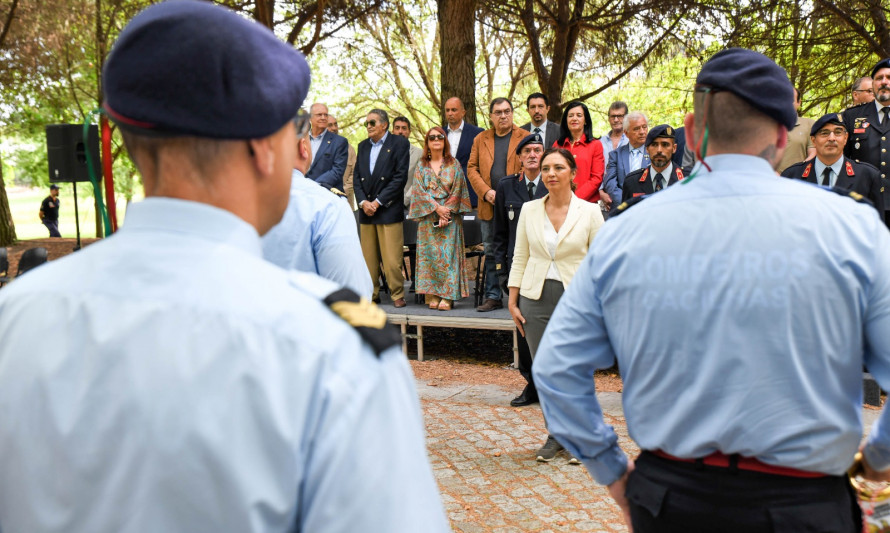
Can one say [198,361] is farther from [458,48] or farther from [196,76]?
[458,48]

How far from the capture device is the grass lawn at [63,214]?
39597mm

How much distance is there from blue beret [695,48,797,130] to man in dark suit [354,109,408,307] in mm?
7729

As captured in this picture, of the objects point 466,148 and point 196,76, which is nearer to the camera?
point 196,76

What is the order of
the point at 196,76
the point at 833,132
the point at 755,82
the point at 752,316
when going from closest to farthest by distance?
the point at 196,76 → the point at 752,316 → the point at 755,82 → the point at 833,132

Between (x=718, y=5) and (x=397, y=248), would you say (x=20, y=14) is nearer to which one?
(x=397, y=248)

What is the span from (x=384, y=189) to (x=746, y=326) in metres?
8.05

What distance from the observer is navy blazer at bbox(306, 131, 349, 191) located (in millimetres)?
10625

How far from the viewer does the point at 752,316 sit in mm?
2041

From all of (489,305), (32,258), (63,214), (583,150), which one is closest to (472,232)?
(489,305)

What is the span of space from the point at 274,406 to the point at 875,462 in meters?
1.81

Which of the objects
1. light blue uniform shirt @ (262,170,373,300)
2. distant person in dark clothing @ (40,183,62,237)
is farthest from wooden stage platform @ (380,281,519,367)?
distant person in dark clothing @ (40,183,62,237)

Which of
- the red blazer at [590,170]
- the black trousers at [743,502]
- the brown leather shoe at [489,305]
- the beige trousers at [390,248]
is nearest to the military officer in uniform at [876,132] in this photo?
the red blazer at [590,170]

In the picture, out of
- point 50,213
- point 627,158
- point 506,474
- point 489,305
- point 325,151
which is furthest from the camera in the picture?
point 50,213

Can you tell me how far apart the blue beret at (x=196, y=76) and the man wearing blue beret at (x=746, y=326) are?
4.22 feet
